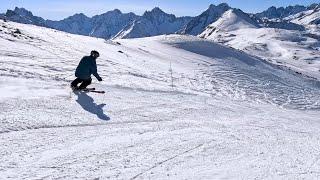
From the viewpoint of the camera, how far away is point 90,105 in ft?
41.1

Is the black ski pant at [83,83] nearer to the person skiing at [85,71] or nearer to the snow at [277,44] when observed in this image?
the person skiing at [85,71]

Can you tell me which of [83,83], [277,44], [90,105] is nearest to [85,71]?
[83,83]

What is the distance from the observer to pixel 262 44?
463 ft

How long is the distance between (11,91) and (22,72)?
385cm

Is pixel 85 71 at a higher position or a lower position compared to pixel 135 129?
higher

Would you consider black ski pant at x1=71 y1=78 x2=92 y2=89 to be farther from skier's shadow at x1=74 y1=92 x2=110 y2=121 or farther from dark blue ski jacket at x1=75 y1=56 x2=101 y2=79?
skier's shadow at x1=74 y1=92 x2=110 y2=121

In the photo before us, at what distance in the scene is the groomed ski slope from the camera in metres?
7.51

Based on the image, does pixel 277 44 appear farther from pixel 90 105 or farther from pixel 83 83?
pixel 90 105

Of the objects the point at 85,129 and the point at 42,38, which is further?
the point at 42,38

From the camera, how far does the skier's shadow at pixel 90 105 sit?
448 inches

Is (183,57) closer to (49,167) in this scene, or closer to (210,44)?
(210,44)

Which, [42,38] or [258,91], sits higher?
Answer: [42,38]

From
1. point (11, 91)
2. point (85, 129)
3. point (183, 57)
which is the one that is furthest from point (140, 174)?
point (183, 57)

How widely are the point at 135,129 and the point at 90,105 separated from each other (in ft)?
8.93
